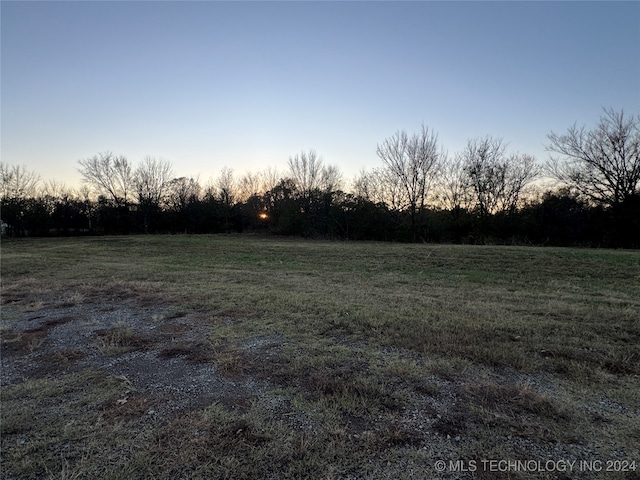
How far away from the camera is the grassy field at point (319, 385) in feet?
6.84

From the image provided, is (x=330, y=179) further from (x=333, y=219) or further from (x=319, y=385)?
(x=319, y=385)

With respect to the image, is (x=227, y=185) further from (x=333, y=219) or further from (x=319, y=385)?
(x=319, y=385)

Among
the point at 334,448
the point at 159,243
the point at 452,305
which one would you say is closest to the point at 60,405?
the point at 334,448

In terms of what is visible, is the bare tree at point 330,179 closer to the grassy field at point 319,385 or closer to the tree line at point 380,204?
the tree line at point 380,204

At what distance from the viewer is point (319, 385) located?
117 inches

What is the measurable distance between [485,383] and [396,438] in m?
1.21

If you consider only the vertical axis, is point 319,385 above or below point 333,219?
below

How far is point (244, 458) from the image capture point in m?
2.08

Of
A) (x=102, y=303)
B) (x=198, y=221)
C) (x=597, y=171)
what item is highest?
(x=597, y=171)

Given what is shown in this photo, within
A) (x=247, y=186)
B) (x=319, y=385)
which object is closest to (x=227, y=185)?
(x=247, y=186)

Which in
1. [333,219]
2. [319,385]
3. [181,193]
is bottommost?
[319,385]

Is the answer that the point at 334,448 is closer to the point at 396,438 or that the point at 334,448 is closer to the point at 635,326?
the point at 396,438

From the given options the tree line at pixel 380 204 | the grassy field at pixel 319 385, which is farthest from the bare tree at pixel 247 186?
the grassy field at pixel 319 385

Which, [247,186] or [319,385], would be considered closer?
[319,385]
